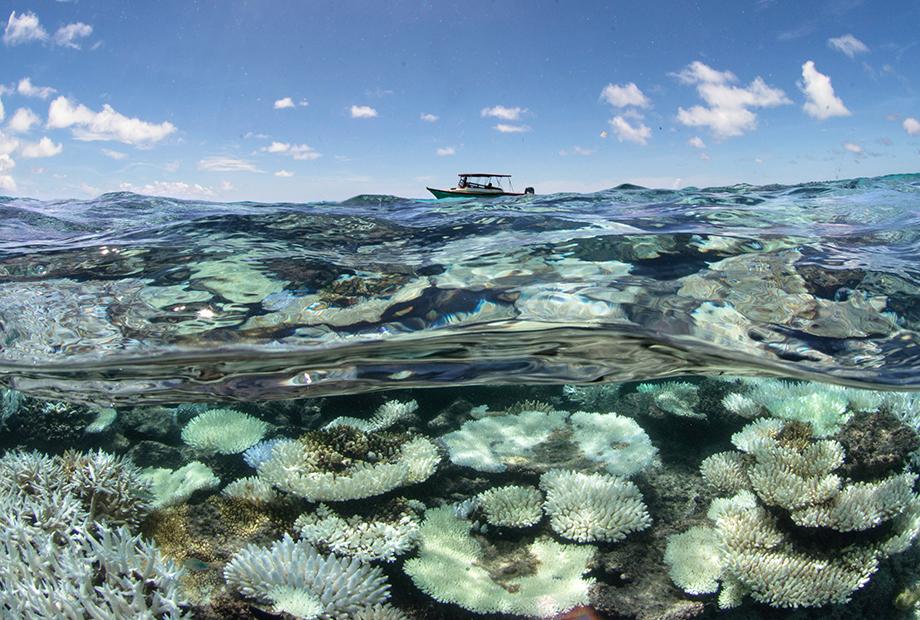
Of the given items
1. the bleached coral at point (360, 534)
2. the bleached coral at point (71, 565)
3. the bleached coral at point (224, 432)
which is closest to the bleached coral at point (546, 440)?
the bleached coral at point (360, 534)

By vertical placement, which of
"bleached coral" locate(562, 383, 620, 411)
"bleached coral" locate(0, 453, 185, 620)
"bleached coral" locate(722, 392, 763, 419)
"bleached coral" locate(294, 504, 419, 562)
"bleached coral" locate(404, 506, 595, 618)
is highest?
"bleached coral" locate(722, 392, 763, 419)

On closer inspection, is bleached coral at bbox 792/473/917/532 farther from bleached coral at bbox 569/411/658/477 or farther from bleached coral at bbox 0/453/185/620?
bleached coral at bbox 0/453/185/620

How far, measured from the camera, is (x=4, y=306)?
7.39 meters

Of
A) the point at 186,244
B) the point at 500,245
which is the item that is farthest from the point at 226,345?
the point at 500,245

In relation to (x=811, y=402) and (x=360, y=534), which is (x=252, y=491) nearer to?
(x=360, y=534)

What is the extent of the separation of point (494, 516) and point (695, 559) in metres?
1.83

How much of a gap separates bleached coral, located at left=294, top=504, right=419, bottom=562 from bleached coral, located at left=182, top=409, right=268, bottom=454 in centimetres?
167

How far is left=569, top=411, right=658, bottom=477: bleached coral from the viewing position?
5986 millimetres

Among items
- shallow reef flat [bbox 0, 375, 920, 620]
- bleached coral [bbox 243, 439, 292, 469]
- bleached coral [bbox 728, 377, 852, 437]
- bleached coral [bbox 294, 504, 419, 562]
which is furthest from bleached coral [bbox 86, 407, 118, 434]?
bleached coral [bbox 728, 377, 852, 437]

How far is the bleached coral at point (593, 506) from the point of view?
509cm

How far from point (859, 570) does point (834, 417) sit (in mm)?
2026

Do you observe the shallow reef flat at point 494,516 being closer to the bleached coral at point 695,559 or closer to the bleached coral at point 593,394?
the bleached coral at point 695,559

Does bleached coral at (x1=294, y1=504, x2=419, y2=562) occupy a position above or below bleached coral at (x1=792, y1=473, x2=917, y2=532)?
below

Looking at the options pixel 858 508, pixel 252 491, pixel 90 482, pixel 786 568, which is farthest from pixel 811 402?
pixel 90 482
